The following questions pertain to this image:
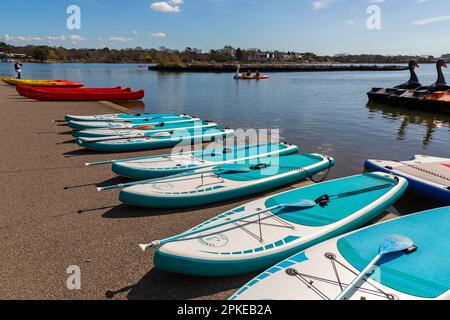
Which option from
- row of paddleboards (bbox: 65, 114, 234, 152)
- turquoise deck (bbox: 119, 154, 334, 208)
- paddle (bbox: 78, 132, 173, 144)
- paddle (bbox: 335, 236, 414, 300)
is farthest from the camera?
row of paddleboards (bbox: 65, 114, 234, 152)

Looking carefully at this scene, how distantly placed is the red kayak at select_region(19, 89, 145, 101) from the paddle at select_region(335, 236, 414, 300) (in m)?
24.4

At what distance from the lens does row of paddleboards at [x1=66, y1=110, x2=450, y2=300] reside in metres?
4.02

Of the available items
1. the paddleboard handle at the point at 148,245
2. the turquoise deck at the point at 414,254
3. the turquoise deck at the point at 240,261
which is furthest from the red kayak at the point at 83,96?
the turquoise deck at the point at 414,254

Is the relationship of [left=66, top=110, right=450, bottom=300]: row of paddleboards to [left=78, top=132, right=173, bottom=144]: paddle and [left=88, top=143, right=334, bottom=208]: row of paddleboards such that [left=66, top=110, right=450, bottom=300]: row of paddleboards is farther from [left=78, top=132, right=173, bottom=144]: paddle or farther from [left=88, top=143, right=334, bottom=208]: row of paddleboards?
[left=78, top=132, right=173, bottom=144]: paddle

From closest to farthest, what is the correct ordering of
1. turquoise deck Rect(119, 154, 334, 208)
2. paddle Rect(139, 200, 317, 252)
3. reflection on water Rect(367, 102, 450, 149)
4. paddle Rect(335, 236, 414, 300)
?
paddle Rect(335, 236, 414, 300)
paddle Rect(139, 200, 317, 252)
turquoise deck Rect(119, 154, 334, 208)
reflection on water Rect(367, 102, 450, 149)

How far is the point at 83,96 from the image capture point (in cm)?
2408

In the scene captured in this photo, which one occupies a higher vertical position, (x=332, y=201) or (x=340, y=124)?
(x=340, y=124)

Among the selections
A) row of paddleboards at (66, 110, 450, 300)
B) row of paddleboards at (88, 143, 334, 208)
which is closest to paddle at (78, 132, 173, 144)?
row of paddleboards at (88, 143, 334, 208)

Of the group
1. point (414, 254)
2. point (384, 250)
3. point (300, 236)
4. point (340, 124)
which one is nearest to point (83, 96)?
point (340, 124)

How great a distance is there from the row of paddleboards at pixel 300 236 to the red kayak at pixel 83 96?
18.5m

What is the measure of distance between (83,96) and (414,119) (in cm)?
2592

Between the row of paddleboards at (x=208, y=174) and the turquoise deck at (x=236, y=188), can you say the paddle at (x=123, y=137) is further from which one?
the turquoise deck at (x=236, y=188)

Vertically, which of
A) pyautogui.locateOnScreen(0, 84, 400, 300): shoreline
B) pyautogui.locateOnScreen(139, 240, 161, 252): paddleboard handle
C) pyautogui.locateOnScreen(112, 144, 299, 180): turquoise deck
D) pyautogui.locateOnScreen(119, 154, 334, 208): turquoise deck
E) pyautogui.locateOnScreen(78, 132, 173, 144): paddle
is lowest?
pyautogui.locateOnScreen(0, 84, 400, 300): shoreline

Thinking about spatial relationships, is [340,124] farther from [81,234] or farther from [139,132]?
[81,234]
